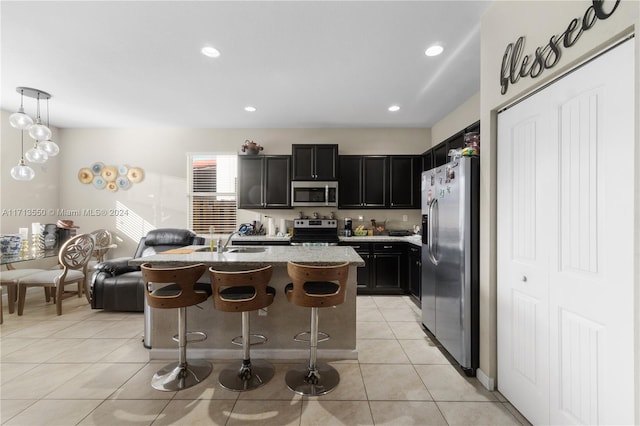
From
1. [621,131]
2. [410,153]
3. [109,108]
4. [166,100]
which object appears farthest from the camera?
[410,153]

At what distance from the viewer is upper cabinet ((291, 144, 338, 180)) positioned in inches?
189

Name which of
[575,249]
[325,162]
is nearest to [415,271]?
[325,162]

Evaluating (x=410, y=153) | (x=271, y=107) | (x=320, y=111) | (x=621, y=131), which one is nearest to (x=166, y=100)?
(x=271, y=107)

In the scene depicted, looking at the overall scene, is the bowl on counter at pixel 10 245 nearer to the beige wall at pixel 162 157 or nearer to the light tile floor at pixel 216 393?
the light tile floor at pixel 216 393

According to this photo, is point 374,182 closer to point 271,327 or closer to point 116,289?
point 271,327

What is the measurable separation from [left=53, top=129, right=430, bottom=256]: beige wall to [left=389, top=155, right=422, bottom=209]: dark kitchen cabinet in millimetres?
307

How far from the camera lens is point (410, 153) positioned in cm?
516

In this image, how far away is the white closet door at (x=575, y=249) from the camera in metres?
1.25

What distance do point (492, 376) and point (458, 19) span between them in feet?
9.47

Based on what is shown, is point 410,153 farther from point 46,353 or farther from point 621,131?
point 46,353

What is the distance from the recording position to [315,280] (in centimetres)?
204

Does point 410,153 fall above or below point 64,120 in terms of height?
below

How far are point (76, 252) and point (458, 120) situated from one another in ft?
19.2

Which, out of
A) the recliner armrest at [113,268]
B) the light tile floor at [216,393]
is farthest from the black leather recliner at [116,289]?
the light tile floor at [216,393]
